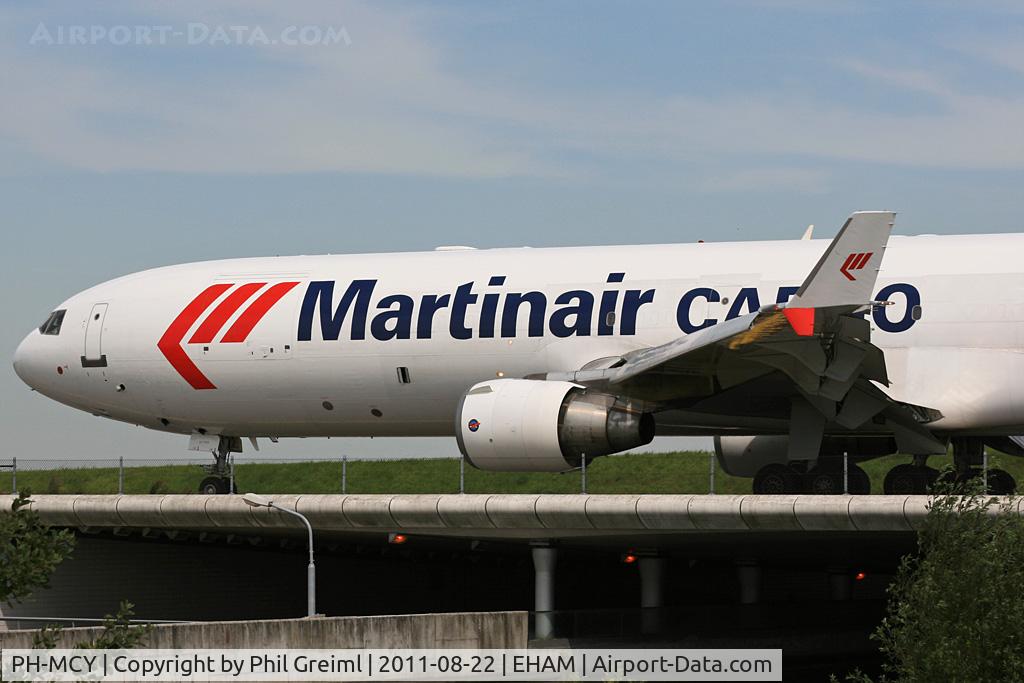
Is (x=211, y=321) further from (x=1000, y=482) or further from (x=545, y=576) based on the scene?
(x=1000, y=482)

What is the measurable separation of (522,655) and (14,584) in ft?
36.6

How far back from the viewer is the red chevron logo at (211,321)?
111 feet

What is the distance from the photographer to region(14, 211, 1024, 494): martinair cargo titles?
2872 centimetres

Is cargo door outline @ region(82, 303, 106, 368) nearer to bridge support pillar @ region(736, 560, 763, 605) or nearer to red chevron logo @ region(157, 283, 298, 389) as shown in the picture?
red chevron logo @ region(157, 283, 298, 389)

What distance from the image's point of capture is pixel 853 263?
25.2 m

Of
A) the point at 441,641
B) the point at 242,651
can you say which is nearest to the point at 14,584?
the point at 242,651

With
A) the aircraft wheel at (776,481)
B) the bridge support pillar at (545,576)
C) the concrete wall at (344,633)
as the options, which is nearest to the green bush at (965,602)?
the aircraft wheel at (776,481)

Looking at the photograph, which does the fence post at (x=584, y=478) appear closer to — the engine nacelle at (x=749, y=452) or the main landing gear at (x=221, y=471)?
the engine nacelle at (x=749, y=452)

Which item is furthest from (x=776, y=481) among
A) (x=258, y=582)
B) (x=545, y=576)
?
(x=258, y=582)

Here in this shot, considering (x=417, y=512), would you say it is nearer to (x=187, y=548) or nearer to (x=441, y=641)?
(x=441, y=641)

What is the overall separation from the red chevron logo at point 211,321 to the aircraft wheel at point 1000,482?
13486 millimetres

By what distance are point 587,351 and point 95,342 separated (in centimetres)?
1054

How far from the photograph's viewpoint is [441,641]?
95.8 feet

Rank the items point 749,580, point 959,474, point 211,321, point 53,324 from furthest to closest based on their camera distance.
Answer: point 749,580, point 53,324, point 211,321, point 959,474
